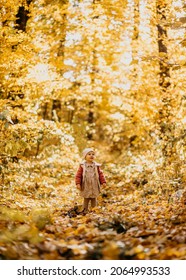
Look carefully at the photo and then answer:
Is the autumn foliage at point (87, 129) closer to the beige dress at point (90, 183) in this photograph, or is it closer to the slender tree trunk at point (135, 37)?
the slender tree trunk at point (135, 37)

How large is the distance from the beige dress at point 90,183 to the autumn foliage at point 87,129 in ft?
1.18

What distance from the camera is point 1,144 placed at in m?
9.20

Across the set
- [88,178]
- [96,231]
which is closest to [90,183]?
[88,178]

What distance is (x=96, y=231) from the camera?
20.0ft

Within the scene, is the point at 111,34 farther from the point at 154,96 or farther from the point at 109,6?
the point at 154,96

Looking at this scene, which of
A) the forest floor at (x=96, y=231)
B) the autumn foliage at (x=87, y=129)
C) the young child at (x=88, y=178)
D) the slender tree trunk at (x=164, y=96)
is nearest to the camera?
the forest floor at (x=96, y=231)

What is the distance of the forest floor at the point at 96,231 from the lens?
4.88 metres

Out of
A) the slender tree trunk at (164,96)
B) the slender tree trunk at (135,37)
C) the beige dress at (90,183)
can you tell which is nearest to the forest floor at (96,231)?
the beige dress at (90,183)

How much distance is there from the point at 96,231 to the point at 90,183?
10.2ft

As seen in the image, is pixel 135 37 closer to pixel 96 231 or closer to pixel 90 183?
pixel 90 183

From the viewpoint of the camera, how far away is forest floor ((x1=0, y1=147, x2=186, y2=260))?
16.0 feet

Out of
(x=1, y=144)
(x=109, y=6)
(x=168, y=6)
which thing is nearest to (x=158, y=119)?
(x=168, y=6)

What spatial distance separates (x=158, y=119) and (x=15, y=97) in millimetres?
5152

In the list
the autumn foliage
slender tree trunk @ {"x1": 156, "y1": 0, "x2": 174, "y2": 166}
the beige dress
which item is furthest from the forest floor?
slender tree trunk @ {"x1": 156, "y1": 0, "x2": 174, "y2": 166}
